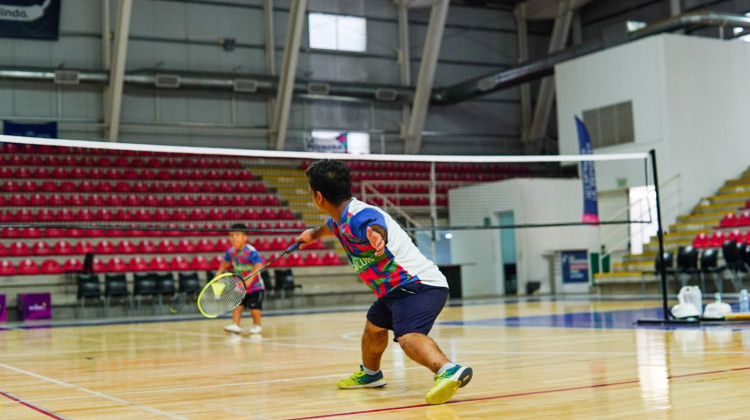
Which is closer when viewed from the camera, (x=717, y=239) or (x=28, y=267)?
(x=28, y=267)

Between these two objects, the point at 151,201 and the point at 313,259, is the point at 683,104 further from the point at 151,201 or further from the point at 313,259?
the point at 151,201

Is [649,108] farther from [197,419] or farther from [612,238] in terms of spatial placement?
[197,419]

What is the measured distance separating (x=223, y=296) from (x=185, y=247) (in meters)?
19.1

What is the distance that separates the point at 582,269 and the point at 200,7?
17.4 m

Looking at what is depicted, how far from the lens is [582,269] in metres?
30.5

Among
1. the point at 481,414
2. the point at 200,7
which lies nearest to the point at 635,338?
the point at 481,414

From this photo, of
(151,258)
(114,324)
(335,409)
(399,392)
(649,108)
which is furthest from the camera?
(649,108)

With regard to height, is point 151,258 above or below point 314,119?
below

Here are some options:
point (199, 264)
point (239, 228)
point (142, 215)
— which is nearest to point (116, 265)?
point (199, 264)

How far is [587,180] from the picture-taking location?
2758cm

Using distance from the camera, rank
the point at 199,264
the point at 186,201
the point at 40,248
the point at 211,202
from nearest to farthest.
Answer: the point at 40,248
the point at 199,264
the point at 186,201
the point at 211,202

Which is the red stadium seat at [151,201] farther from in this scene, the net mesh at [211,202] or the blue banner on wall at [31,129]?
the blue banner on wall at [31,129]

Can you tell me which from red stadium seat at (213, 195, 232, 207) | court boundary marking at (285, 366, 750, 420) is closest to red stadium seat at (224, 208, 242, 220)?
red stadium seat at (213, 195, 232, 207)

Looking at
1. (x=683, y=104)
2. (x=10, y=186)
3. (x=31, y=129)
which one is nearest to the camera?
(x=10, y=186)
